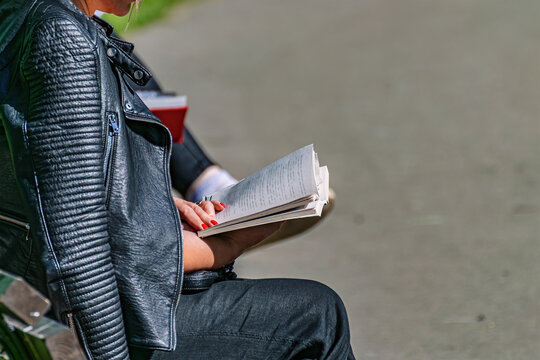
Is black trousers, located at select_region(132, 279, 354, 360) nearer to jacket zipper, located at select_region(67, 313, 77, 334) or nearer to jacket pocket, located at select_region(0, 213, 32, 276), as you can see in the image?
jacket zipper, located at select_region(67, 313, 77, 334)

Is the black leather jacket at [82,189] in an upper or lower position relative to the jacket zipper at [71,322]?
upper

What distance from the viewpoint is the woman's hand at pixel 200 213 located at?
208cm

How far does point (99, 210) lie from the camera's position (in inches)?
66.7

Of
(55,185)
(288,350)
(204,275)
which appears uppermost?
(55,185)

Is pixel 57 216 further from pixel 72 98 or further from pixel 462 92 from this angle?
pixel 462 92

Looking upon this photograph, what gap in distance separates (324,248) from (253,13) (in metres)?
5.89

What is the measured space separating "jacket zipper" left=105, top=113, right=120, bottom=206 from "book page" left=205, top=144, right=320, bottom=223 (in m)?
0.38

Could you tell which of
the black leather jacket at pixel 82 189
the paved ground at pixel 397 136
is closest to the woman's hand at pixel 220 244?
the black leather jacket at pixel 82 189

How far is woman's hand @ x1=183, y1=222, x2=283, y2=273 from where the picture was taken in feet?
6.59

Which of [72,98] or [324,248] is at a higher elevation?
[72,98]

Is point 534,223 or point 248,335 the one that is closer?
point 248,335

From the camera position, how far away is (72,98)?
1.66m

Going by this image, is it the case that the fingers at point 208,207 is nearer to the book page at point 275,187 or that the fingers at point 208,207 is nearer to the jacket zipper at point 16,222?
the book page at point 275,187

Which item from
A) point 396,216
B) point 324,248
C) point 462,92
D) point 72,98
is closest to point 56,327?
point 72,98
